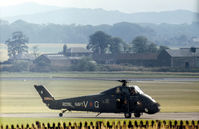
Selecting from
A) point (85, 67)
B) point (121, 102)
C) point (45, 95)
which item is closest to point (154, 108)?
point (121, 102)

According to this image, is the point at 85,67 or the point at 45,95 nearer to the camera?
the point at 45,95

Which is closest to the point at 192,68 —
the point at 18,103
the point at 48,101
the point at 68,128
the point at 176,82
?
the point at 176,82

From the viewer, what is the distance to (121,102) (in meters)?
46.0

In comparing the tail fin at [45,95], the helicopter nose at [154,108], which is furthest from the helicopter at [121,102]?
the tail fin at [45,95]

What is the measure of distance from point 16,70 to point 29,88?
236 ft

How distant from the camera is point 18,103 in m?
70.0

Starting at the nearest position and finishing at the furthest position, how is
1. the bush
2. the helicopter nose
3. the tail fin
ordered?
1. the helicopter nose
2. the tail fin
3. the bush

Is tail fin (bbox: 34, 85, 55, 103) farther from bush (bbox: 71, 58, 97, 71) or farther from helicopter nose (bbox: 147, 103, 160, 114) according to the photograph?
bush (bbox: 71, 58, 97, 71)

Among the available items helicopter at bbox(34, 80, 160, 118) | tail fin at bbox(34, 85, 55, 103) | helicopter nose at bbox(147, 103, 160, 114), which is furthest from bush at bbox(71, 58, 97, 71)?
helicopter nose at bbox(147, 103, 160, 114)

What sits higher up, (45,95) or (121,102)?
(45,95)

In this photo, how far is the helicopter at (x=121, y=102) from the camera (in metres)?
45.4

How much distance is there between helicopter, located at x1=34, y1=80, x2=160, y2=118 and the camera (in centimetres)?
4538

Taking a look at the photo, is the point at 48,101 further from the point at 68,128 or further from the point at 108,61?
the point at 108,61

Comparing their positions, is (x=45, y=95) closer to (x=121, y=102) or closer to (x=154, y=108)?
(x=121, y=102)
